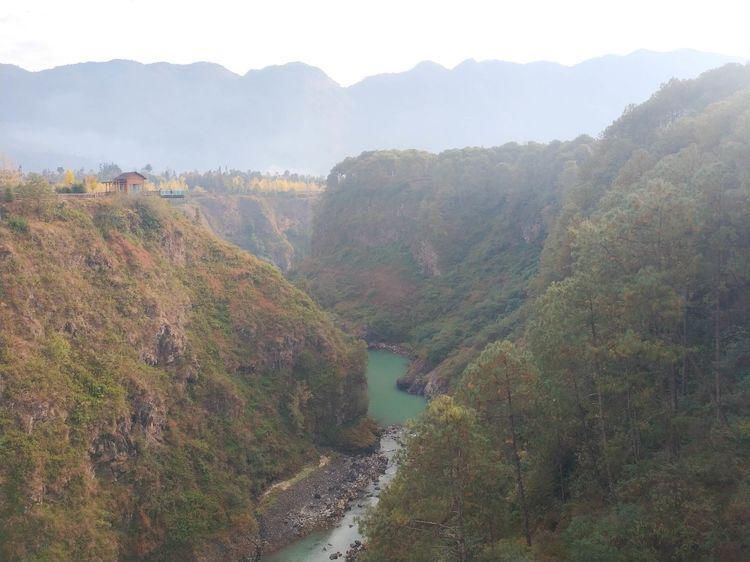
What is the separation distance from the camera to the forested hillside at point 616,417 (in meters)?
21.0

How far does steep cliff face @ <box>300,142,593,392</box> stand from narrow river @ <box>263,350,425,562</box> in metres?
3.62

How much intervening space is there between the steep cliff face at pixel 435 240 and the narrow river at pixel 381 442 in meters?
Result: 3.62

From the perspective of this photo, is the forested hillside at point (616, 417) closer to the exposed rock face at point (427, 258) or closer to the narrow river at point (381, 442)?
the narrow river at point (381, 442)

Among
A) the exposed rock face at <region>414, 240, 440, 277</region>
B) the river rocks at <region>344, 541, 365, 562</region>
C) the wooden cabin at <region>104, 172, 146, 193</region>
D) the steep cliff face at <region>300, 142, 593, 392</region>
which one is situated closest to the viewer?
the river rocks at <region>344, 541, 365, 562</region>

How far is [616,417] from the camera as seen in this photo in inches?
1043

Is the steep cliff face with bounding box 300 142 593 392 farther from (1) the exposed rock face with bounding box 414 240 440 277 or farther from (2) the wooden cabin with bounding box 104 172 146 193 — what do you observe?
(2) the wooden cabin with bounding box 104 172 146 193

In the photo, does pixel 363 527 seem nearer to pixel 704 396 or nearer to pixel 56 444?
pixel 704 396

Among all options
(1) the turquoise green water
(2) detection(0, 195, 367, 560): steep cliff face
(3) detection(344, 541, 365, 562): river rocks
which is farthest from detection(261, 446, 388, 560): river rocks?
(1) the turquoise green water

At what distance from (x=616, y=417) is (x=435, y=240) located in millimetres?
84361

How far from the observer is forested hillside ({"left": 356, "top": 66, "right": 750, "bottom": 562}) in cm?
2105

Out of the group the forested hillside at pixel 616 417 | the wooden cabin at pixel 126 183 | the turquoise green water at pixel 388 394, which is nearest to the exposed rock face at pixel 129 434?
the forested hillside at pixel 616 417

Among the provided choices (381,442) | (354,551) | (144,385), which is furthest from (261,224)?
(354,551)

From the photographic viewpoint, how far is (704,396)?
993 inches

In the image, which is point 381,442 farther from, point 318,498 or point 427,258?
point 427,258
